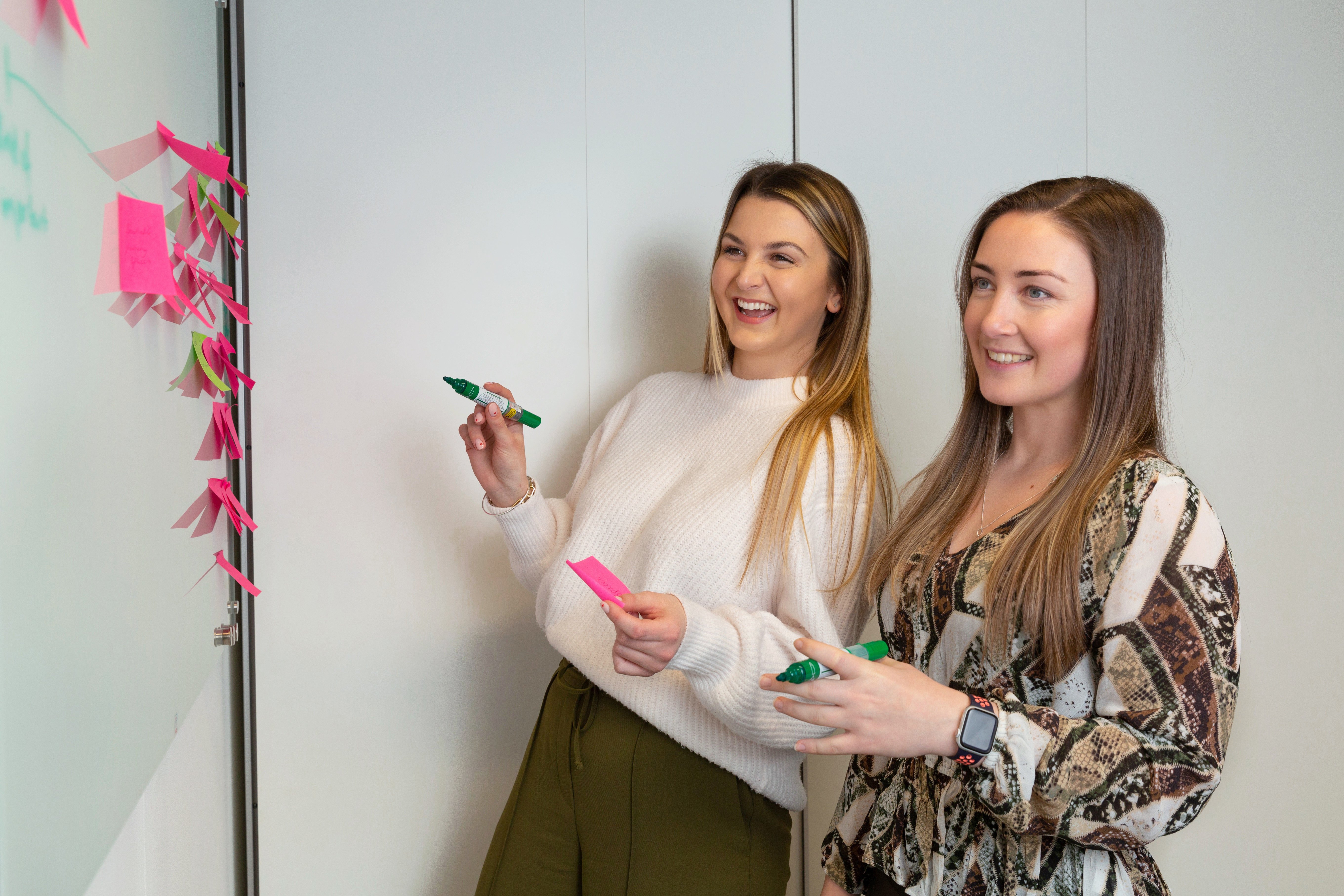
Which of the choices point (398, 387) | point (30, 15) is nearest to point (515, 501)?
point (398, 387)

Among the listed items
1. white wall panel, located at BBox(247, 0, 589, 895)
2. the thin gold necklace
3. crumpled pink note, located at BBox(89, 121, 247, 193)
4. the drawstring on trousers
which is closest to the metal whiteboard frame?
white wall panel, located at BBox(247, 0, 589, 895)

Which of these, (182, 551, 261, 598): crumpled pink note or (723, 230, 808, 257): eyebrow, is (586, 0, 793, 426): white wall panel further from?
(182, 551, 261, 598): crumpled pink note

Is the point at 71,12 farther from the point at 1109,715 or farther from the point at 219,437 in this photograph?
the point at 1109,715

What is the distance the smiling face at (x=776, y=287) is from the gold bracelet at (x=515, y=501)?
39 centimetres

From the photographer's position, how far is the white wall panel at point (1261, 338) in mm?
1749

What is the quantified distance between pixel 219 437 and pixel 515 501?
440 millimetres

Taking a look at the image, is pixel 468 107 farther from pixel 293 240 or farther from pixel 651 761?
pixel 651 761

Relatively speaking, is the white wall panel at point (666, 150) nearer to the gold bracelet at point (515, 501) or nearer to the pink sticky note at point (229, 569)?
the gold bracelet at point (515, 501)

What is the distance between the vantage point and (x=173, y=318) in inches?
39.5

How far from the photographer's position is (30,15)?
1.92 ft

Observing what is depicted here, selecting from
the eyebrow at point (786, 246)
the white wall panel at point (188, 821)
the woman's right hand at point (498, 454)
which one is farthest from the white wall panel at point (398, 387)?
the eyebrow at point (786, 246)

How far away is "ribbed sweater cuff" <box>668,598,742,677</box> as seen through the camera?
1.19 metres

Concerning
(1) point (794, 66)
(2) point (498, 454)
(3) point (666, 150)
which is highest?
(1) point (794, 66)

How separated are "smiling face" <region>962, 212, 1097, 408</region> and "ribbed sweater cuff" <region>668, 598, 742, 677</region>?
436 millimetres
